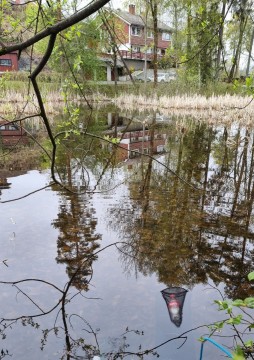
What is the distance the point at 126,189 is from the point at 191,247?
2582mm

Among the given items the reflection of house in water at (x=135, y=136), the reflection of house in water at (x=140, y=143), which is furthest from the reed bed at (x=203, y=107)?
the reflection of house in water at (x=140, y=143)

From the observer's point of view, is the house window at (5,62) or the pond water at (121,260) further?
the house window at (5,62)

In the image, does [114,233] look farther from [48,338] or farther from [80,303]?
[48,338]

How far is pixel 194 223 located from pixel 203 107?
15.7m

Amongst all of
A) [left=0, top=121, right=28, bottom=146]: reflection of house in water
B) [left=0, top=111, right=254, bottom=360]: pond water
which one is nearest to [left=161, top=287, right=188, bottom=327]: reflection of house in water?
[left=0, top=111, right=254, bottom=360]: pond water

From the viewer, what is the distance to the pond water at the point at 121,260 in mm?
3076

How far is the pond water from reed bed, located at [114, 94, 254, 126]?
934cm

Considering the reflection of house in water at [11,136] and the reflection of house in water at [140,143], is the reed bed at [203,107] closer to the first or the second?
the reflection of house in water at [140,143]

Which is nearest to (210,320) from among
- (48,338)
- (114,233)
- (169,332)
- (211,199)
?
(169,332)

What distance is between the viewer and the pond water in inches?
121

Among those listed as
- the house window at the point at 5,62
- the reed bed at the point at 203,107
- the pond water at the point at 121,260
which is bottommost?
the pond water at the point at 121,260

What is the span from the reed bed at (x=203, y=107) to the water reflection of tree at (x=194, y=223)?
8.14m

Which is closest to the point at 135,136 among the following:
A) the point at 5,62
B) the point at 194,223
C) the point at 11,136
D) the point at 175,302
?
the point at 11,136

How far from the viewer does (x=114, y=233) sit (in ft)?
16.4
